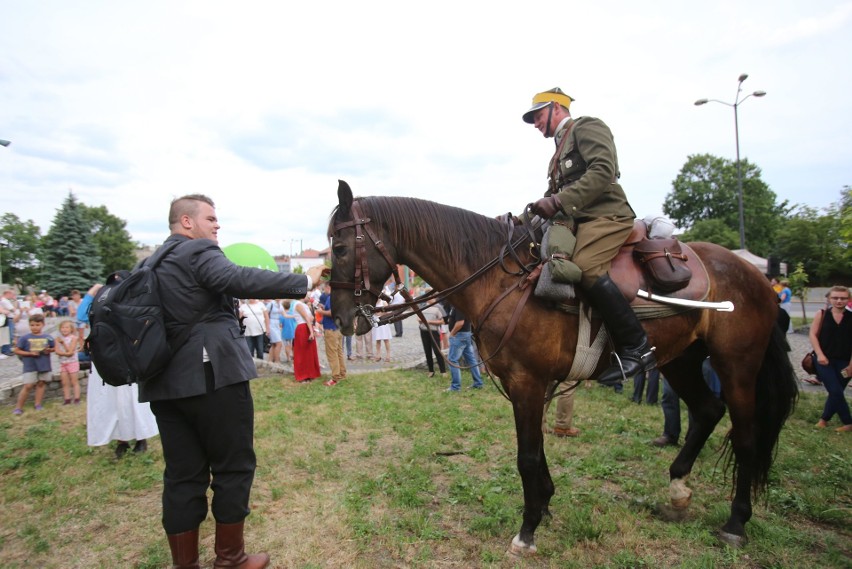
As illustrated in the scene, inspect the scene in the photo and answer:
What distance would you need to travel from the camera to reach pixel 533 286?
355cm

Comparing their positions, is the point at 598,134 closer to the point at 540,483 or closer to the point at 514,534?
the point at 540,483

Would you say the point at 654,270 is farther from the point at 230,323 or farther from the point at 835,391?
the point at 835,391

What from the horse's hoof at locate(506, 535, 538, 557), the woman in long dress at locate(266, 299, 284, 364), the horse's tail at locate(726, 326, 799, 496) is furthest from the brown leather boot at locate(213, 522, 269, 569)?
the woman in long dress at locate(266, 299, 284, 364)

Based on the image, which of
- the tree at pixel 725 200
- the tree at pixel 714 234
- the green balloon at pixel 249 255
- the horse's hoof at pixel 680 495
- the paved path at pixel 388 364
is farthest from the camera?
A: the tree at pixel 725 200

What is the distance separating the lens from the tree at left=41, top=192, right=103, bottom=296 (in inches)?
1515

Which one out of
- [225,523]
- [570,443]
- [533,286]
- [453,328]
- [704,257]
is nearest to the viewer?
[225,523]

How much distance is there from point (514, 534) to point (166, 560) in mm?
2811

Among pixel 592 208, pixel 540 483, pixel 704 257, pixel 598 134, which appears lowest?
pixel 540 483

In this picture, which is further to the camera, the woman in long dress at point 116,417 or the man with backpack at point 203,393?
the woman in long dress at point 116,417

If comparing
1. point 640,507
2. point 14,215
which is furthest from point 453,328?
point 14,215

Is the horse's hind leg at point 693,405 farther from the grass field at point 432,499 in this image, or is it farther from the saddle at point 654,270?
the saddle at point 654,270

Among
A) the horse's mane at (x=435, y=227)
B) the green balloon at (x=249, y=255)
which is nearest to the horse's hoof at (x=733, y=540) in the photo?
the horse's mane at (x=435, y=227)

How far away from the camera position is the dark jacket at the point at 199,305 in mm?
2920

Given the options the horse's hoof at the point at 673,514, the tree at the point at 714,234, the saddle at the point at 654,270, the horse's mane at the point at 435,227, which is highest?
the tree at the point at 714,234
